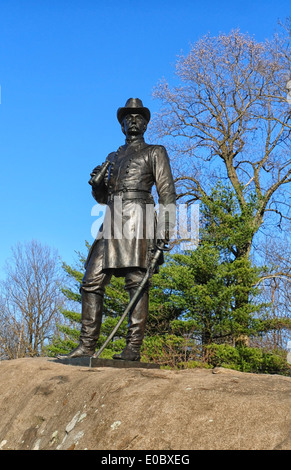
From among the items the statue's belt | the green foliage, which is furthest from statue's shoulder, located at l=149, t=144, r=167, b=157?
the green foliage

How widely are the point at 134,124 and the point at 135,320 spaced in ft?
6.70

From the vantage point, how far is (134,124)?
6.05 meters

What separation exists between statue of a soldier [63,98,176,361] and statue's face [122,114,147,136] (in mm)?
72

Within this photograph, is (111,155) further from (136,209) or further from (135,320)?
(135,320)

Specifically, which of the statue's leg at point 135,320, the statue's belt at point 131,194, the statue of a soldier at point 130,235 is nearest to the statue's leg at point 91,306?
the statue of a soldier at point 130,235

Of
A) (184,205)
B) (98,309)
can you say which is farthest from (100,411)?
(184,205)

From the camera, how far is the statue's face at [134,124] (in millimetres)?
6039

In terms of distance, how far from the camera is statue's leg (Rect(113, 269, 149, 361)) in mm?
5520

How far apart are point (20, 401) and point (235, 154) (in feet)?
59.4

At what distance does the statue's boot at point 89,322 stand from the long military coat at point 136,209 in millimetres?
332

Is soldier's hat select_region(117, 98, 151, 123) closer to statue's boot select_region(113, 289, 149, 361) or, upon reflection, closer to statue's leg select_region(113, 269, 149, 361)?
statue's leg select_region(113, 269, 149, 361)

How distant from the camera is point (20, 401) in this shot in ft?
15.9

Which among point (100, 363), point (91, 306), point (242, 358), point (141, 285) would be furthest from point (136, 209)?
point (242, 358)

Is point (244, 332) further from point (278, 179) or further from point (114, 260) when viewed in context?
point (114, 260)
